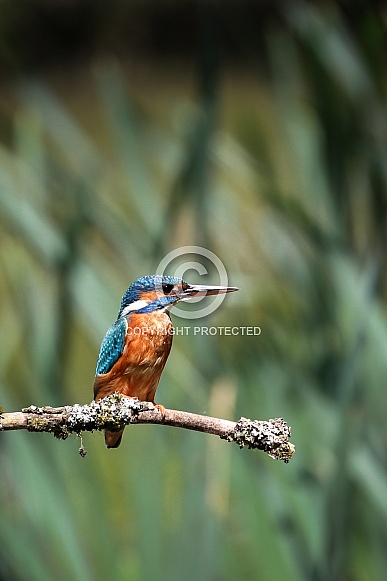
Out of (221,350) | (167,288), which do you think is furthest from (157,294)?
(221,350)

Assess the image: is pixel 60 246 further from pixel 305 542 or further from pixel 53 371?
pixel 305 542

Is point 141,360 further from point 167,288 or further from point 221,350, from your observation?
point 221,350

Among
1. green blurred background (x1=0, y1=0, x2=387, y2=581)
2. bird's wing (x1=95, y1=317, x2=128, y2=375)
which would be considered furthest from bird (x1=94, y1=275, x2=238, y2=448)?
green blurred background (x1=0, y1=0, x2=387, y2=581)

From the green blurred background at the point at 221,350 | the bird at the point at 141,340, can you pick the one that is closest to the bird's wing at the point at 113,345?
the bird at the point at 141,340

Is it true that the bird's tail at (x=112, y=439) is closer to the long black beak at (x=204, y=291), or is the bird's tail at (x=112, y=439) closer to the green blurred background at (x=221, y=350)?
the long black beak at (x=204, y=291)

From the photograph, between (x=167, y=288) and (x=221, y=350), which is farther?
(x=221, y=350)

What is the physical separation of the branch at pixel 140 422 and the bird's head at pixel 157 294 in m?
0.04

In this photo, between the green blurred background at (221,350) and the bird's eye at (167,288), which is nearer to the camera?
the bird's eye at (167,288)

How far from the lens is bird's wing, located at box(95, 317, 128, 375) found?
0.90 feet

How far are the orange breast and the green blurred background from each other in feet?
0.72

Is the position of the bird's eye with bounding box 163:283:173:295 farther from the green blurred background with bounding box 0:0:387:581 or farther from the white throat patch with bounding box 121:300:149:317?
the green blurred background with bounding box 0:0:387:581

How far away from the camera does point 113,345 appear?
28 cm

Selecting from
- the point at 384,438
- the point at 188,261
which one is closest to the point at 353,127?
the point at 384,438

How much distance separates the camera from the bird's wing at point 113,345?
27 cm
